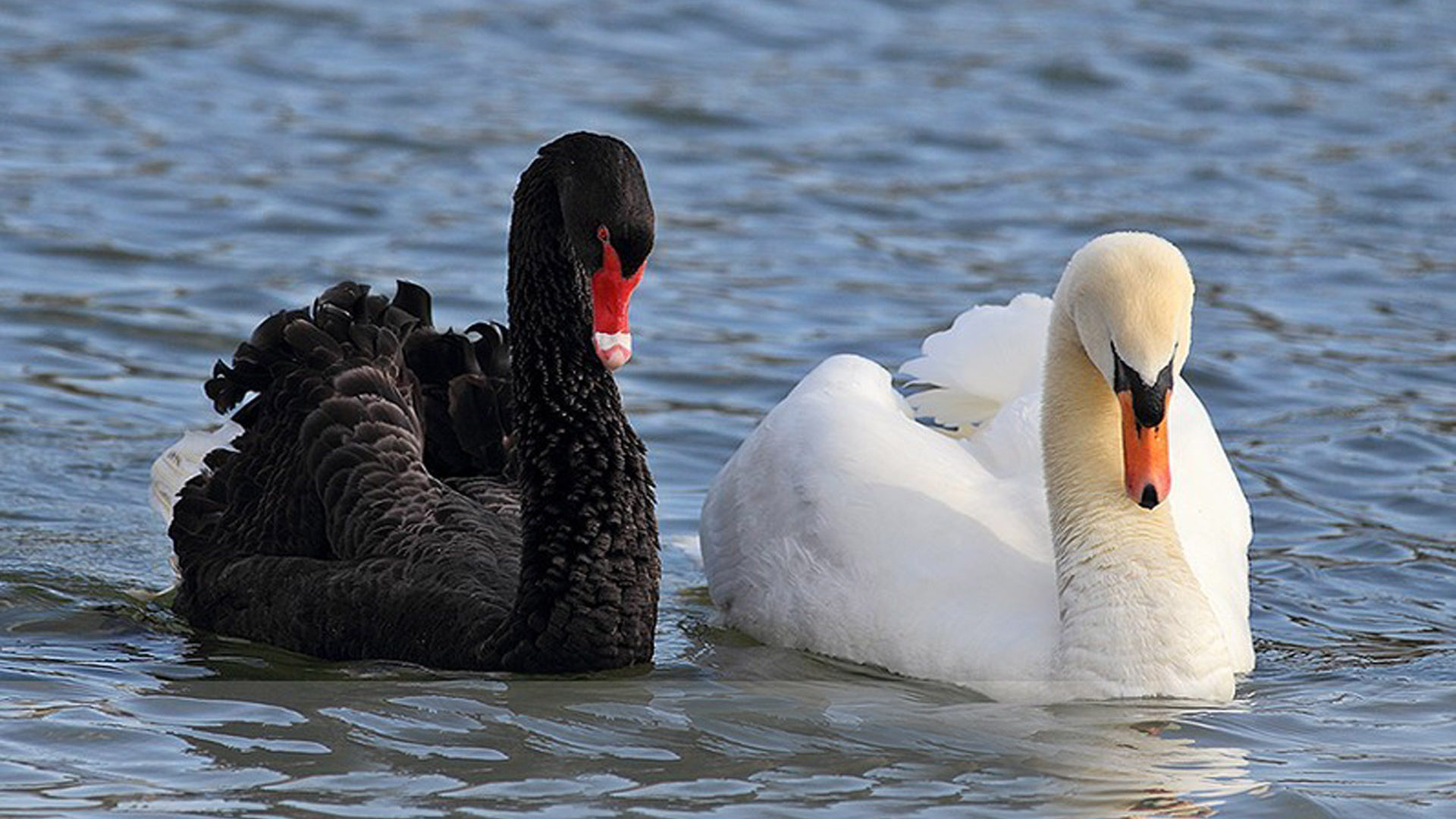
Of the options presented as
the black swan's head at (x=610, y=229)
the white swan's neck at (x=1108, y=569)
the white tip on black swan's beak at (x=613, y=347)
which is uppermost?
the black swan's head at (x=610, y=229)

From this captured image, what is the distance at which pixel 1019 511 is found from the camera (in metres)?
7.02

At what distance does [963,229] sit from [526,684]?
635 centimetres

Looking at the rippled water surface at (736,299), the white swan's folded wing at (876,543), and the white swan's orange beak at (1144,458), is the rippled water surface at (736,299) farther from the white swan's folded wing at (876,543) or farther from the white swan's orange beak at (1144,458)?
the white swan's orange beak at (1144,458)

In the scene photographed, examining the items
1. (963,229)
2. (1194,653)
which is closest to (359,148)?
(963,229)

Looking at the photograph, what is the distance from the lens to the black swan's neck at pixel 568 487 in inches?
250

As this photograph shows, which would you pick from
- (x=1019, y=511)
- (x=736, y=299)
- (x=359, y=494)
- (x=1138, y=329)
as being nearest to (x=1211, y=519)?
(x=1019, y=511)

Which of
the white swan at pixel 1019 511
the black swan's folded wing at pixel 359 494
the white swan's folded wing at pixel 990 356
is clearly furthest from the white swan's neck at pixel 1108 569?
the black swan's folded wing at pixel 359 494

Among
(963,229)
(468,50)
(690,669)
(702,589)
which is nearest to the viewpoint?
(690,669)

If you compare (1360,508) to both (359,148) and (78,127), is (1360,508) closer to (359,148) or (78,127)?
(359,148)

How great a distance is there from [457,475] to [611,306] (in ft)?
4.91

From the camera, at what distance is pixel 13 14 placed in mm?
15078

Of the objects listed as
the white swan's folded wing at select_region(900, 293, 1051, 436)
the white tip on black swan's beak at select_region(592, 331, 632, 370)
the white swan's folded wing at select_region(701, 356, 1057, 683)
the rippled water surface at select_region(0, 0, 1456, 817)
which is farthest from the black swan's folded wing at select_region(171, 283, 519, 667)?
the white swan's folded wing at select_region(900, 293, 1051, 436)

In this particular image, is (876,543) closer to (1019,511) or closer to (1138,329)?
(1019,511)

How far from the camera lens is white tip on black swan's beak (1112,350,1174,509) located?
6.02 meters
